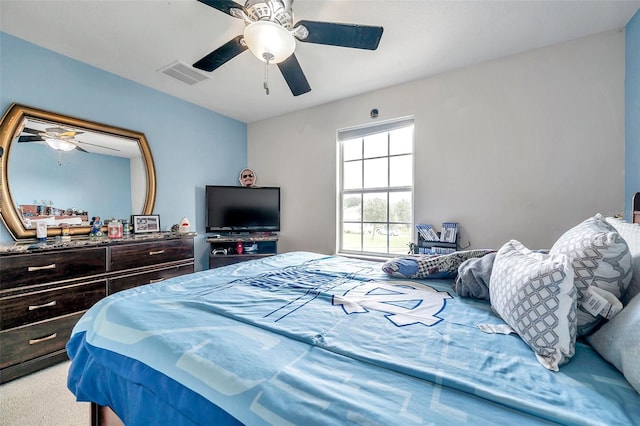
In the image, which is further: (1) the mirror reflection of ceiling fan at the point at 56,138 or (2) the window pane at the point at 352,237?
(2) the window pane at the point at 352,237

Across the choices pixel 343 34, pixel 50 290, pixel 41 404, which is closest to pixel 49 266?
pixel 50 290

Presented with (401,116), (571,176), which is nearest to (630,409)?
(571,176)

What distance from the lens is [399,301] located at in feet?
3.73

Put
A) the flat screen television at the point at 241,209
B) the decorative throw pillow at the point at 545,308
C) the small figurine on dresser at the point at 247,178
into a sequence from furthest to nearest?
the small figurine on dresser at the point at 247,178, the flat screen television at the point at 241,209, the decorative throw pillow at the point at 545,308

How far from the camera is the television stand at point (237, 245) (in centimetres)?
339

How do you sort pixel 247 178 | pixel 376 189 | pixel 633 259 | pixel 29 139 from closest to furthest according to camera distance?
pixel 633 259, pixel 29 139, pixel 376 189, pixel 247 178

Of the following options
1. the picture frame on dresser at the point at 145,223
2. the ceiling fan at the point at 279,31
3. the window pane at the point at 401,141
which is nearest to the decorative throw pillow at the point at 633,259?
the ceiling fan at the point at 279,31

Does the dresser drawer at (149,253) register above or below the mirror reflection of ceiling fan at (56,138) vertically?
below

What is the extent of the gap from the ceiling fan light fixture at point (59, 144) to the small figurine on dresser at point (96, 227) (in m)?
0.69

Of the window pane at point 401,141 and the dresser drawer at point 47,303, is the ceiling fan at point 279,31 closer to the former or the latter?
the window pane at point 401,141

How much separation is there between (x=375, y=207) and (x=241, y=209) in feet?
6.12

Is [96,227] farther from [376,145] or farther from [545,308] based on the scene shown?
[545,308]

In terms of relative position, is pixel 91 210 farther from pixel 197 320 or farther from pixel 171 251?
pixel 197 320

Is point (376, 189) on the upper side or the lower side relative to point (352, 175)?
lower
